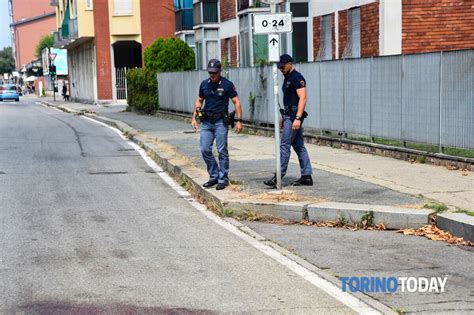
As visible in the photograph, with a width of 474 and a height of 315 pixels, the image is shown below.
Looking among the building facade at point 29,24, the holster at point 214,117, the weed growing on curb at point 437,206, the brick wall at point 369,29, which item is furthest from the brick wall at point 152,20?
the building facade at point 29,24

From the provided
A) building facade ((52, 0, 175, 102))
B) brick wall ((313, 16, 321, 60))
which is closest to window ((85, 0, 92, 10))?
building facade ((52, 0, 175, 102))

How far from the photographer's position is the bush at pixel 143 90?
1283 inches

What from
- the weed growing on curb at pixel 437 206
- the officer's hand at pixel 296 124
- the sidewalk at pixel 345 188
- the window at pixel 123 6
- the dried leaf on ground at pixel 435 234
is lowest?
the dried leaf on ground at pixel 435 234

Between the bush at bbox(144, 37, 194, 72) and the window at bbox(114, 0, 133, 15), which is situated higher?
the window at bbox(114, 0, 133, 15)

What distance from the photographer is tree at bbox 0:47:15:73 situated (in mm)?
172500

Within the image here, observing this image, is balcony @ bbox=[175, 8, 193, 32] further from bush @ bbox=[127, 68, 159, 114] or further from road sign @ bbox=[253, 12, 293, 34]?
road sign @ bbox=[253, 12, 293, 34]

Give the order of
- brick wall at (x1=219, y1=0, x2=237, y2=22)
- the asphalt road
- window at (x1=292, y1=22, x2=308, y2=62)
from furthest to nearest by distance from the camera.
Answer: brick wall at (x1=219, y1=0, x2=237, y2=22)
window at (x1=292, y1=22, x2=308, y2=62)
the asphalt road

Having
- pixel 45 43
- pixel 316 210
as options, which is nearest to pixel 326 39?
pixel 316 210

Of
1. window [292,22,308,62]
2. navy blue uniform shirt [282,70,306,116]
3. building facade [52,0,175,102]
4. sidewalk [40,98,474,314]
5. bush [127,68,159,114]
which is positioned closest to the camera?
sidewalk [40,98,474,314]

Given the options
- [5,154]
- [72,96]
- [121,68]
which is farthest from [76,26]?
[5,154]

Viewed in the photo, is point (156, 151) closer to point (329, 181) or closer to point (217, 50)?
point (329, 181)

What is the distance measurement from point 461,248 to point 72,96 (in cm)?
5732

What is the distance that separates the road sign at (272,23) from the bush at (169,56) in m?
23.1

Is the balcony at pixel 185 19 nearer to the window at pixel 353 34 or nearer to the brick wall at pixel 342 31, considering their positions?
the brick wall at pixel 342 31
